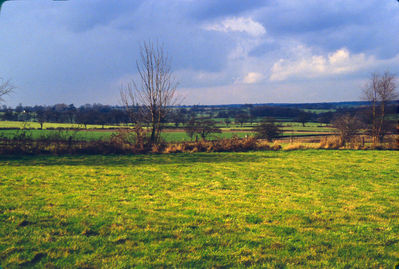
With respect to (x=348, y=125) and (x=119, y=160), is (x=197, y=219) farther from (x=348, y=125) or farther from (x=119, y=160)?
(x=348, y=125)

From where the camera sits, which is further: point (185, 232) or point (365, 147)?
point (365, 147)

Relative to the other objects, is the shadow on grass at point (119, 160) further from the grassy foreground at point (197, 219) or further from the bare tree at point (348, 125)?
the bare tree at point (348, 125)

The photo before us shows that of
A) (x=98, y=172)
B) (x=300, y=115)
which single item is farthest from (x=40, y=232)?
(x=300, y=115)

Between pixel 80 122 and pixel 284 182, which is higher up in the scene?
pixel 80 122

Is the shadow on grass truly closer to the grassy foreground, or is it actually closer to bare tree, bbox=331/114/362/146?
the grassy foreground

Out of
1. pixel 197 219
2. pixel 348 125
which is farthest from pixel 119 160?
pixel 348 125

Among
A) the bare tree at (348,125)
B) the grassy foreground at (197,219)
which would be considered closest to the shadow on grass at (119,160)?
the grassy foreground at (197,219)

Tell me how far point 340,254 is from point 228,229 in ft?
5.63

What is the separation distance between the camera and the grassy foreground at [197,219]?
373 cm

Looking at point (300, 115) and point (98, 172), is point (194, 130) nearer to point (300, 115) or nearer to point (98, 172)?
point (98, 172)

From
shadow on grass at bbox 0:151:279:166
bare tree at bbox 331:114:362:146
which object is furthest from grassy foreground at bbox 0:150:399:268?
bare tree at bbox 331:114:362:146

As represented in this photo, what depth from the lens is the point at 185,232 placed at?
464 cm

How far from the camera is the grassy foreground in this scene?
12.2 ft

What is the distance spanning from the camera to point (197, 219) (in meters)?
5.35
